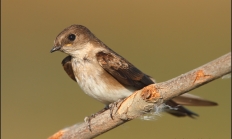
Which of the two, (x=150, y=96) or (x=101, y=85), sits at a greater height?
(x=101, y=85)

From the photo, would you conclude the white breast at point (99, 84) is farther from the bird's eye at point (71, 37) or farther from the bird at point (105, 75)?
the bird's eye at point (71, 37)

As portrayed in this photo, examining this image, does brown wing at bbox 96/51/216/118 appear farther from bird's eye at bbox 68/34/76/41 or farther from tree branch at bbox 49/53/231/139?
tree branch at bbox 49/53/231/139

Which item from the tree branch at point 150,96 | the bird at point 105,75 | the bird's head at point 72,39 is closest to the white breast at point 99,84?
the bird at point 105,75

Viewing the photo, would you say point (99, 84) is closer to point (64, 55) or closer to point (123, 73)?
point (123, 73)

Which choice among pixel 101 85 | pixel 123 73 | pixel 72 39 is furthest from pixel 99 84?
pixel 72 39

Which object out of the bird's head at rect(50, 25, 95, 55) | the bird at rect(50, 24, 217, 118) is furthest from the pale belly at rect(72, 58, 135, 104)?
the bird's head at rect(50, 25, 95, 55)

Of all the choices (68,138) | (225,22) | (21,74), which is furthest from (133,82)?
(225,22)
